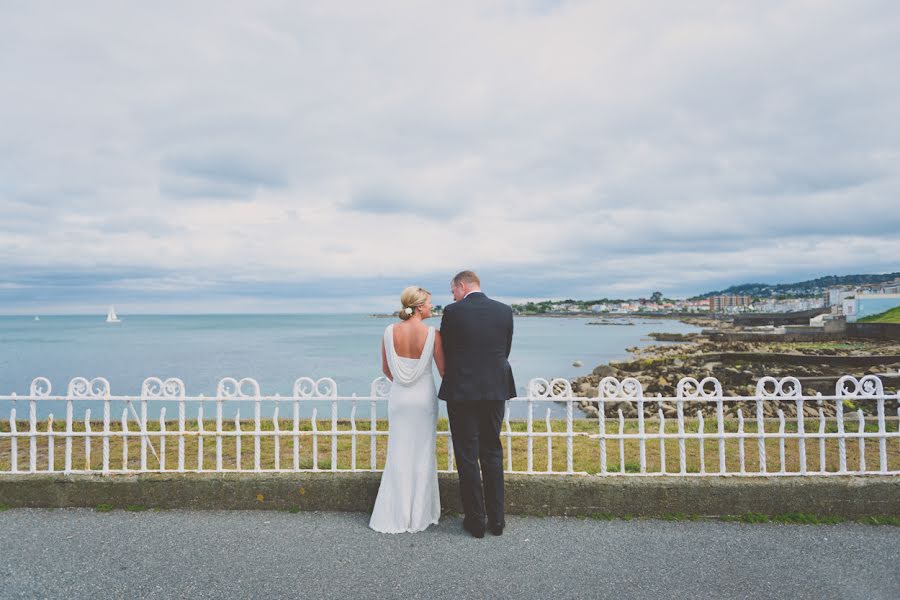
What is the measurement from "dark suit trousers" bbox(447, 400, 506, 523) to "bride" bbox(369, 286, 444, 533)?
278 mm

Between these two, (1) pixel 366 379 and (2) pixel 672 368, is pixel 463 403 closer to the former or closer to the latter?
(2) pixel 672 368

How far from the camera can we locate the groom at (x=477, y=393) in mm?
4371

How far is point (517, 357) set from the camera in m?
48.5

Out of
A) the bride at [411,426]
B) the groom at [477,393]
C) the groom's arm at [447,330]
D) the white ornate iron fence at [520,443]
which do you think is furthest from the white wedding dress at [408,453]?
the white ornate iron fence at [520,443]

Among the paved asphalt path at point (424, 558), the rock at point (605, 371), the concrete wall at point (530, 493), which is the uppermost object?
the concrete wall at point (530, 493)

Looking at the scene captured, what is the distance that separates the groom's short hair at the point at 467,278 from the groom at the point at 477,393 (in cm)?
8

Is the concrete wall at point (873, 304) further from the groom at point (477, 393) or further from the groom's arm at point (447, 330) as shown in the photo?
the groom's arm at point (447, 330)

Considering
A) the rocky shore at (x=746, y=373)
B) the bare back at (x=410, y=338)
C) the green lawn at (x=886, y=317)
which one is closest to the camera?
the bare back at (x=410, y=338)

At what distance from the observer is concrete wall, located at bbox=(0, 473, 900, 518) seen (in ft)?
15.6

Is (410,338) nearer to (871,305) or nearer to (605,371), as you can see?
(605,371)

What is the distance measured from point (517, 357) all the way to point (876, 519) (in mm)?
43959

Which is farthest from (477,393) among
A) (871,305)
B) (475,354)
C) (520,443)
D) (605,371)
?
(871,305)

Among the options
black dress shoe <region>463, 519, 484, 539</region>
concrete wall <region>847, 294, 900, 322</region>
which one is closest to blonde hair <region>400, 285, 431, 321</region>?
black dress shoe <region>463, 519, 484, 539</region>

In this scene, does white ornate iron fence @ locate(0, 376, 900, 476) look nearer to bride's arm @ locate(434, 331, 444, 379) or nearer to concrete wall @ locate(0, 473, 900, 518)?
concrete wall @ locate(0, 473, 900, 518)
